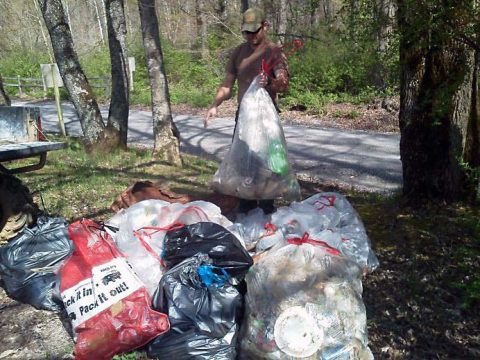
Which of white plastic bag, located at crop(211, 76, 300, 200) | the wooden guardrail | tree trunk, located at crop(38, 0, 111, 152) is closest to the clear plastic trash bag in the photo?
white plastic bag, located at crop(211, 76, 300, 200)

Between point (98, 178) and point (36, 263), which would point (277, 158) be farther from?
point (98, 178)

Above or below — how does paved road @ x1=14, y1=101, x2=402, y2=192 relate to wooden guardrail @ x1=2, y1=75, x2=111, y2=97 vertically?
below

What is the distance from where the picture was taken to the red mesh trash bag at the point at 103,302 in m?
2.70

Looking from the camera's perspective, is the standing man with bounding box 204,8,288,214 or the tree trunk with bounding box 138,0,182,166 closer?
the standing man with bounding box 204,8,288,214

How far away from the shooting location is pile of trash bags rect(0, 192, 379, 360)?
2.51 metres

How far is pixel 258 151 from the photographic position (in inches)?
→ 160

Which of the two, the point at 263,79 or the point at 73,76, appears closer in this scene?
the point at 263,79

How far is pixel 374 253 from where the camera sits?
3.75m

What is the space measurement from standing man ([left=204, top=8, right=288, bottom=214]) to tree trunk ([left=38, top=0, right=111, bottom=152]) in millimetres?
4350

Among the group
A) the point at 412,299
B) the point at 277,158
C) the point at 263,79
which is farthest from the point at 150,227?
the point at 412,299

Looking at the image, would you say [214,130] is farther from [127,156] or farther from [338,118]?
[127,156]

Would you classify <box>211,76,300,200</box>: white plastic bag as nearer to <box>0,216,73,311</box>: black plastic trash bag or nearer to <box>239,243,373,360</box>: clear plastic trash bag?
<box>239,243,373,360</box>: clear plastic trash bag

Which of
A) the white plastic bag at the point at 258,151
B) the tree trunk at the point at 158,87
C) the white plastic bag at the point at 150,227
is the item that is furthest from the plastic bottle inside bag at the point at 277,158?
the tree trunk at the point at 158,87

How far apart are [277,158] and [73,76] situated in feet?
17.1
